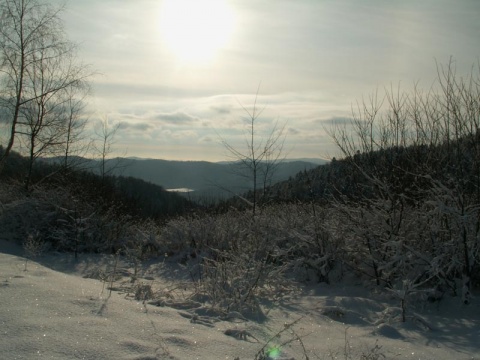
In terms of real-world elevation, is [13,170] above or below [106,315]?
above

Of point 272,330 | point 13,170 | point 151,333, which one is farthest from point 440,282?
point 13,170

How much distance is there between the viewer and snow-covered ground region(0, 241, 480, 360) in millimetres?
3305

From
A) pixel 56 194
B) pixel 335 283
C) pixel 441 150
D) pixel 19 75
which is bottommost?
pixel 335 283

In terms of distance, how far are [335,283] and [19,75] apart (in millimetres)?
12770

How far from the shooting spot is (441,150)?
25.5ft

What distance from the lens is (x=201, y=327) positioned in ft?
14.3

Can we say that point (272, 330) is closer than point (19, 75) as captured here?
Yes

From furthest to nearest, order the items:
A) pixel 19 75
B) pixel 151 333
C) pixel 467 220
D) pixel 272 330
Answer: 1. pixel 19 75
2. pixel 467 220
3. pixel 272 330
4. pixel 151 333

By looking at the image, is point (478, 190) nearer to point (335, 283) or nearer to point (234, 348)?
point (335, 283)

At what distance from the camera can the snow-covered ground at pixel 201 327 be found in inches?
130

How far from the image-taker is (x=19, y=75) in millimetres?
14828

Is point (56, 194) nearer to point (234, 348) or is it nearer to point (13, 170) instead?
point (13, 170)

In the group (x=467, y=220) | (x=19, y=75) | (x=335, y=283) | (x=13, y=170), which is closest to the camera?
(x=467, y=220)

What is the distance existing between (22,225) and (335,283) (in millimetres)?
9926
